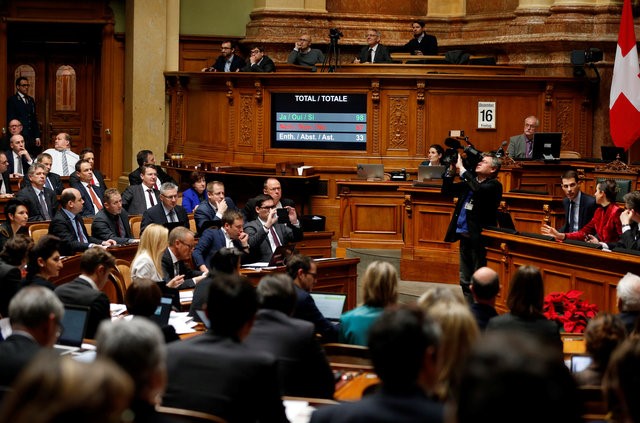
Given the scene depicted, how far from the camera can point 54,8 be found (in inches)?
696

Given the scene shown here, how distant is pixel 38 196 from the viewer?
1158 centimetres

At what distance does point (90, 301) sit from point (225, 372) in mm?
2410

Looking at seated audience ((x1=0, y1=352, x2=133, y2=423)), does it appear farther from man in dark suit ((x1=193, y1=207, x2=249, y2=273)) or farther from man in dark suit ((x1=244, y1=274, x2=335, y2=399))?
man in dark suit ((x1=193, y1=207, x2=249, y2=273))

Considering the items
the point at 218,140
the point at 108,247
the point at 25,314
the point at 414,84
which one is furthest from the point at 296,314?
the point at 218,140

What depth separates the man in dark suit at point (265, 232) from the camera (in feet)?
33.8

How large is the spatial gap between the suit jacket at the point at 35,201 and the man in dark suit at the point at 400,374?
817 cm

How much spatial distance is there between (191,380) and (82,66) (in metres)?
14.7

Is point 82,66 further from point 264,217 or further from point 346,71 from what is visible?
point 264,217

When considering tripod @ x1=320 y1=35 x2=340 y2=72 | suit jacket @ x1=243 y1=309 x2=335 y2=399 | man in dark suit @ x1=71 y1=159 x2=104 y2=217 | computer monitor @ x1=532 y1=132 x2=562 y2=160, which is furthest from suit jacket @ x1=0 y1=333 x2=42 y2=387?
tripod @ x1=320 y1=35 x2=340 y2=72

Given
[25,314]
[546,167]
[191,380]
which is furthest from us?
[546,167]

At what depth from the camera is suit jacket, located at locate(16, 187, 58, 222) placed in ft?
37.1

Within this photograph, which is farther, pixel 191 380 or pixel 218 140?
pixel 218 140

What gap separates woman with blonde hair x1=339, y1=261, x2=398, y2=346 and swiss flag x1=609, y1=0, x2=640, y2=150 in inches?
342

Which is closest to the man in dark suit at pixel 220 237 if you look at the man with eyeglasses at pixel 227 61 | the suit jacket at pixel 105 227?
the suit jacket at pixel 105 227
